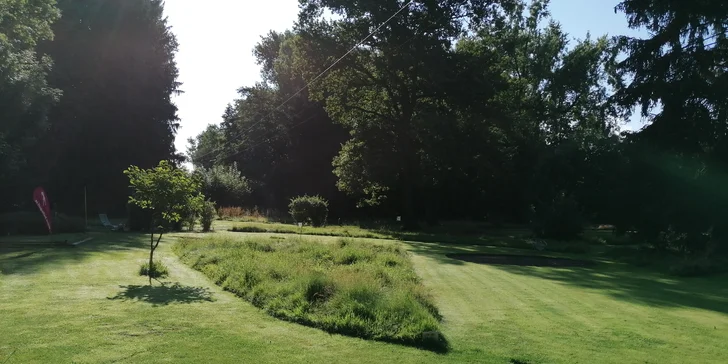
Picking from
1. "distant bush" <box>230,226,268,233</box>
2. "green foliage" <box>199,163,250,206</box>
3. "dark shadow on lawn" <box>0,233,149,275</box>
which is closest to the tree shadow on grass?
"dark shadow on lawn" <box>0,233,149,275</box>

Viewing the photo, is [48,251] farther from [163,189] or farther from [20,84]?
[20,84]

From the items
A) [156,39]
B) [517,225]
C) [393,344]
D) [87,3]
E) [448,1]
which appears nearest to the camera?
[393,344]

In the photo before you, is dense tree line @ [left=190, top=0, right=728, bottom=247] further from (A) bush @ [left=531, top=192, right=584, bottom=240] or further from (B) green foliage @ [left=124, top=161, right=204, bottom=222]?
(B) green foliage @ [left=124, top=161, right=204, bottom=222]

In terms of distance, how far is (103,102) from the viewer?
45.2m

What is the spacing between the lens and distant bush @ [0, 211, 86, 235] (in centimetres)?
2594

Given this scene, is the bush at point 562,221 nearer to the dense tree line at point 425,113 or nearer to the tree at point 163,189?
the dense tree line at point 425,113

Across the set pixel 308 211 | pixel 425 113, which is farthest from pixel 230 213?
pixel 425 113

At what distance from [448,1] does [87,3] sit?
28954mm

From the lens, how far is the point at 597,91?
5938 cm

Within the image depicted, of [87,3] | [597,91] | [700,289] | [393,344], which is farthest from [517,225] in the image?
[393,344]

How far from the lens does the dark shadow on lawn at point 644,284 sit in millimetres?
13398

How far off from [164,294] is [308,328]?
418cm

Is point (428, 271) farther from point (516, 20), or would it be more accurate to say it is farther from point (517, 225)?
point (516, 20)

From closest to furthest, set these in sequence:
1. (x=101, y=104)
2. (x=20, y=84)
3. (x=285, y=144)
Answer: (x=20, y=84)
(x=101, y=104)
(x=285, y=144)
